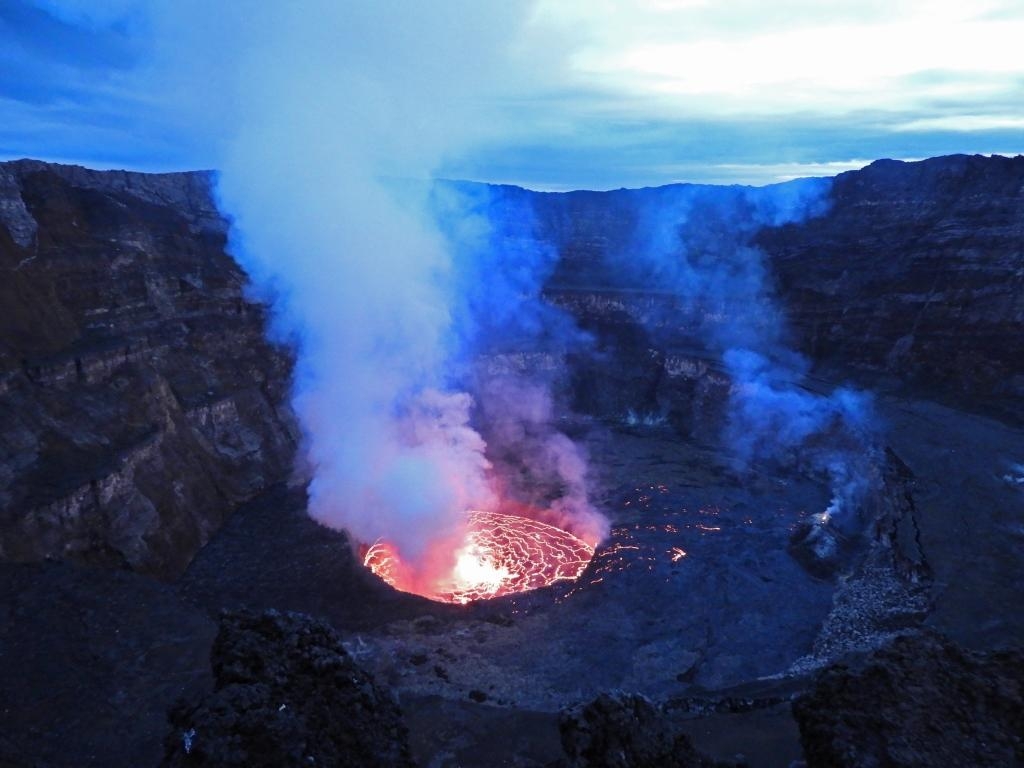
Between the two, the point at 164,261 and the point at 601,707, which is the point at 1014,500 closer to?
the point at 601,707

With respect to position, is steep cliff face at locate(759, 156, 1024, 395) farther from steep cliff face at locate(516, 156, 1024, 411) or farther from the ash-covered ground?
the ash-covered ground

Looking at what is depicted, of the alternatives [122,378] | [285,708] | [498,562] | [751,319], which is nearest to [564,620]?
[498,562]

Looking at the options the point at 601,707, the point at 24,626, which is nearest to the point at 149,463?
the point at 24,626

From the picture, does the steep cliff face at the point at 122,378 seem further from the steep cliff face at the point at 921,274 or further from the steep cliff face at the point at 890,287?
the steep cliff face at the point at 921,274

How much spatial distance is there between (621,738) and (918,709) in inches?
170

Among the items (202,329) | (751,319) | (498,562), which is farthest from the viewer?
(751,319)

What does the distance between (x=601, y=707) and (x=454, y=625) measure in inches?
470

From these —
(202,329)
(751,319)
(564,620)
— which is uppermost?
(751,319)

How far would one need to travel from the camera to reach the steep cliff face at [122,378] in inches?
886

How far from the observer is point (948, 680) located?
984 cm

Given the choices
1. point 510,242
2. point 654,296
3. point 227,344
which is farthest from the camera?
point 510,242

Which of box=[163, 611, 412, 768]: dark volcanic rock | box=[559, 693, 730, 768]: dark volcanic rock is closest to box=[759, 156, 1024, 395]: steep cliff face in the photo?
box=[559, 693, 730, 768]: dark volcanic rock

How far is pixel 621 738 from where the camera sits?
10.0 metres

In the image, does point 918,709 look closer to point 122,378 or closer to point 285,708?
point 285,708
